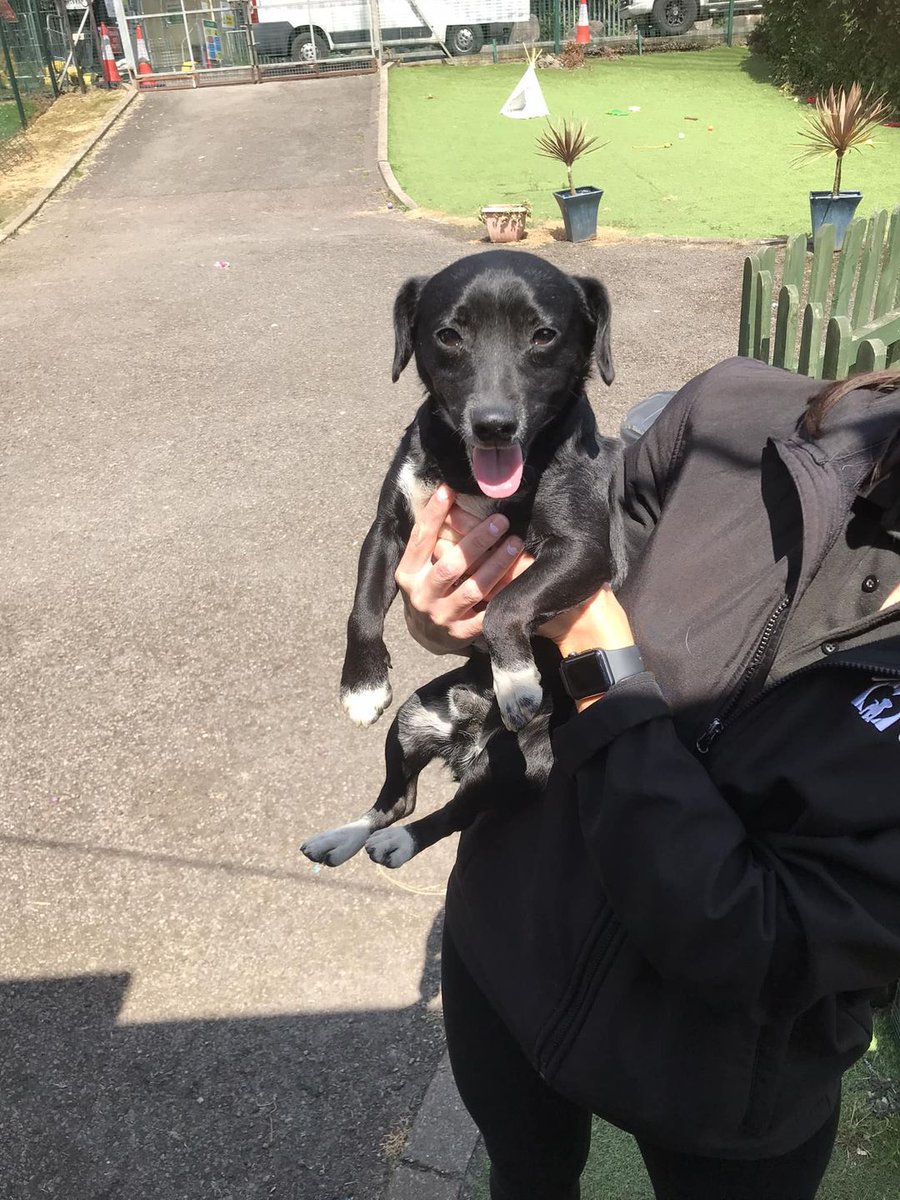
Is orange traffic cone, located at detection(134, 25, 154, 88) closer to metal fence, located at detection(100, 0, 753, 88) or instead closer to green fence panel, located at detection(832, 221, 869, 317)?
metal fence, located at detection(100, 0, 753, 88)

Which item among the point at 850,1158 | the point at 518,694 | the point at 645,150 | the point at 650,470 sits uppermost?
the point at 650,470

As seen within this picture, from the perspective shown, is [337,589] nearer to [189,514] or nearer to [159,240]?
[189,514]

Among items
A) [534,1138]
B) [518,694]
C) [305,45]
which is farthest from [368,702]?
[305,45]

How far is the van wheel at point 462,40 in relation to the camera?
21.0m

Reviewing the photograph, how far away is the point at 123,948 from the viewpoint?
297cm

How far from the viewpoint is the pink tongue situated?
6.75ft

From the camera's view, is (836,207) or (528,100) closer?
(836,207)

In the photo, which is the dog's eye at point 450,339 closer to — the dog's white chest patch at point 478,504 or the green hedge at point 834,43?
the dog's white chest patch at point 478,504

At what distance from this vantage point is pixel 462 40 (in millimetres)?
21109

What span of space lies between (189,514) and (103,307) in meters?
4.45

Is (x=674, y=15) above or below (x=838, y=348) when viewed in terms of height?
above

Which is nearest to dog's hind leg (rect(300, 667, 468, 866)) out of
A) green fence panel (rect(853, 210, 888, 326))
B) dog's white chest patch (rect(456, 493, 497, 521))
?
dog's white chest patch (rect(456, 493, 497, 521))

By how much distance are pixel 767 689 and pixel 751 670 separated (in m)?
0.04

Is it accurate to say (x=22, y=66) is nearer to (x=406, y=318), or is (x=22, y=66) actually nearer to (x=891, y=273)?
(x=891, y=273)
